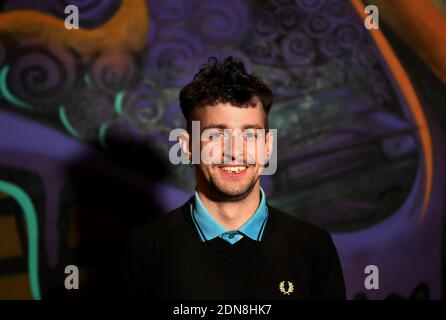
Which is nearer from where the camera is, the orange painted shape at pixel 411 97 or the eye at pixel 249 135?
the eye at pixel 249 135

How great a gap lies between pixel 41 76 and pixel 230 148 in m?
1.08

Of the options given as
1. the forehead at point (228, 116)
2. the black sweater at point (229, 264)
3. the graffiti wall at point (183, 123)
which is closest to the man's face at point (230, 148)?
the forehead at point (228, 116)

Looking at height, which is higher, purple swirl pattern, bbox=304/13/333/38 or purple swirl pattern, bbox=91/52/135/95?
purple swirl pattern, bbox=304/13/333/38

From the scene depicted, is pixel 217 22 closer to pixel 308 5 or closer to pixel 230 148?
pixel 308 5

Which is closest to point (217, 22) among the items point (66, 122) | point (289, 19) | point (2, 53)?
point (289, 19)

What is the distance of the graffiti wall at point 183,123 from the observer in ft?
6.55

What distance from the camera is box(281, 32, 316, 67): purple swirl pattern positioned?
83.0 inches

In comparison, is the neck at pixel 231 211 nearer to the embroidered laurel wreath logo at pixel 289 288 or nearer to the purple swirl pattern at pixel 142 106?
the embroidered laurel wreath logo at pixel 289 288

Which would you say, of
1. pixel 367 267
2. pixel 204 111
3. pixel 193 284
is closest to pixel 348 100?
pixel 367 267

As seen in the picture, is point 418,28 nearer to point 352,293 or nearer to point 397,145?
point 397,145

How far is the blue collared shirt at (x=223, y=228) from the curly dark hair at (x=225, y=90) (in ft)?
0.82

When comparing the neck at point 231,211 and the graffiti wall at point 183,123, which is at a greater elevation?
the graffiti wall at point 183,123

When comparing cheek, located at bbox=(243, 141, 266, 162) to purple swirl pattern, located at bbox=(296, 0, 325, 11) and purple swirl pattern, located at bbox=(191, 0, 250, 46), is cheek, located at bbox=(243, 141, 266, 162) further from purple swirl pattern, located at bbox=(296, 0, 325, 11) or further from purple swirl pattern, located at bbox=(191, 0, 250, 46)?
purple swirl pattern, located at bbox=(296, 0, 325, 11)

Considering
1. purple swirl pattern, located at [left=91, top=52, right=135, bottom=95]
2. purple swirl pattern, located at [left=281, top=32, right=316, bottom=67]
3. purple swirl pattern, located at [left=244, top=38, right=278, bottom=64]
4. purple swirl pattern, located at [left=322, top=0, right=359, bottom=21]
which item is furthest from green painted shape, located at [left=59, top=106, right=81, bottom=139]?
purple swirl pattern, located at [left=322, top=0, right=359, bottom=21]
